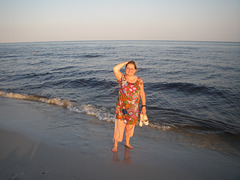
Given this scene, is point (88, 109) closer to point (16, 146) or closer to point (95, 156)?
point (16, 146)

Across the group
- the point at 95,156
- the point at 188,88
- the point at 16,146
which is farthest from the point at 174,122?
the point at 188,88

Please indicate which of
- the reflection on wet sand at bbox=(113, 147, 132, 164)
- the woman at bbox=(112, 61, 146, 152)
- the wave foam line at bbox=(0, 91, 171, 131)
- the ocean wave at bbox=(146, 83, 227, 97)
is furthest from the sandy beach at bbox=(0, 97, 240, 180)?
the ocean wave at bbox=(146, 83, 227, 97)

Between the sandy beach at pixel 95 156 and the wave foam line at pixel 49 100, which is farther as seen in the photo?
the wave foam line at pixel 49 100

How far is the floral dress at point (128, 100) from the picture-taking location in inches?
127

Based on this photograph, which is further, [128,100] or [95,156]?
[95,156]

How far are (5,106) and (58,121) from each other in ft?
9.48

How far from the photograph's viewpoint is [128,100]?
129 inches

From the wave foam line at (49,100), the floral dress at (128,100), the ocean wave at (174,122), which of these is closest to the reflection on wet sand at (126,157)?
the floral dress at (128,100)

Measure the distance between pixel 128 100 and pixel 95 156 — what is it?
141 cm

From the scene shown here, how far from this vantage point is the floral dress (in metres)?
3.23

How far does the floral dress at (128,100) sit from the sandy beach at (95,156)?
91 centimetres

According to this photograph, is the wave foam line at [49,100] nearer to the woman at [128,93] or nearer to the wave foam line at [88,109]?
the wave foam line at [88,109]

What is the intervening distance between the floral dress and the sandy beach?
3.00 ft

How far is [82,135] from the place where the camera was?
4477 millimetres
